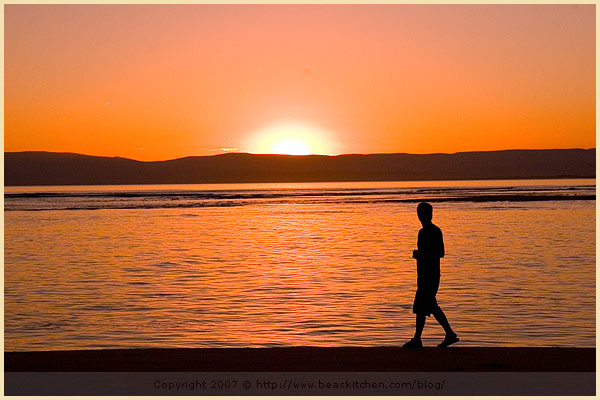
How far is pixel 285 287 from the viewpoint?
22.5m

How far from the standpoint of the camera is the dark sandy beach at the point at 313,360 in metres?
10.7

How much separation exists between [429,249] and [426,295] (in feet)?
2.02

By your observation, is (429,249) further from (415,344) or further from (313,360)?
(313,360)

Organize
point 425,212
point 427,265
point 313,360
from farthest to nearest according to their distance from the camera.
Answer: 1. point 427,265
2. point 425,212
3. point 313,360

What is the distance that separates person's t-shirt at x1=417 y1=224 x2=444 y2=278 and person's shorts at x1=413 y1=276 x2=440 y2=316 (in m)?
0.09

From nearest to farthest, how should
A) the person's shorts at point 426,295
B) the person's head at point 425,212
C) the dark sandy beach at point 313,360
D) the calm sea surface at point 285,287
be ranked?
the dark sandy beach at point 313,360, the person's head at point 425,212, the person's shorts at point 426,295, the calm sea surface at point 285,287

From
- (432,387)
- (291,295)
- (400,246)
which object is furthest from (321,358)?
(400,246)

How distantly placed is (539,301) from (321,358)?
380 inches

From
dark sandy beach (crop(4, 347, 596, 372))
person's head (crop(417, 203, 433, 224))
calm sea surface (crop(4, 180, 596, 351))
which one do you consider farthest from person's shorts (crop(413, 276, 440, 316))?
calm sea surface (crop(4, 180, 596, 351))

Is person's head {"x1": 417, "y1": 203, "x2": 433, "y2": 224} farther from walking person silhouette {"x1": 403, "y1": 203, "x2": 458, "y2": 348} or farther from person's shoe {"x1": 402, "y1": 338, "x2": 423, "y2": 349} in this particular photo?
person's shoe {"x1": 402, "y1": 338, "x2": 423, "y2": 349}

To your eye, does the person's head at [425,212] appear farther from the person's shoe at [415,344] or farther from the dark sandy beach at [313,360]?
the dark sandy beach at [313,360]

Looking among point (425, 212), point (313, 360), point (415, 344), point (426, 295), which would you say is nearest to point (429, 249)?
point (425, 212)

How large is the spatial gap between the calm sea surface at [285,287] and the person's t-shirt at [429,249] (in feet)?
9.73

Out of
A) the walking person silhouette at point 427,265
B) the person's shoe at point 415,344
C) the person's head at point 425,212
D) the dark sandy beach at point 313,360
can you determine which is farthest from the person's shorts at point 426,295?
the person's head at point 425,212
